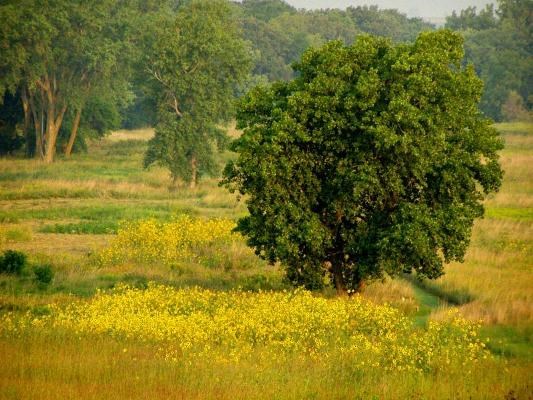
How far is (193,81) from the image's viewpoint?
2437 inches

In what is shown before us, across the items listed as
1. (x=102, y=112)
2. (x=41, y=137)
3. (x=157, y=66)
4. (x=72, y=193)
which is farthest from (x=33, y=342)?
(x=102, y=112)

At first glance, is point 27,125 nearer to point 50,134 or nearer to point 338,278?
point 50,134

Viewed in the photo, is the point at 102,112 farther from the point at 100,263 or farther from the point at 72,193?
the point at 100,263

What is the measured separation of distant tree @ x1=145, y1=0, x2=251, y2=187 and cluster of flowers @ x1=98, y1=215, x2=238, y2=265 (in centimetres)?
2193

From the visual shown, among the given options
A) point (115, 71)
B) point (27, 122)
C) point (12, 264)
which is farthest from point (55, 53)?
point (12, 264)

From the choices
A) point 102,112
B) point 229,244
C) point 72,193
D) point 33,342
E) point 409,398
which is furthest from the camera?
point 102,112

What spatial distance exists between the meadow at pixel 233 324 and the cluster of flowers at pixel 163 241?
0.26ft

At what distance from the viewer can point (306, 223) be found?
27031 mm

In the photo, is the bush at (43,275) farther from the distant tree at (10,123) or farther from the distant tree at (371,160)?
the distant tree at (10,123)

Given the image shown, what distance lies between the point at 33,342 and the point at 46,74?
55969 mm

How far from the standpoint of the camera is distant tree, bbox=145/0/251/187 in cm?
6156

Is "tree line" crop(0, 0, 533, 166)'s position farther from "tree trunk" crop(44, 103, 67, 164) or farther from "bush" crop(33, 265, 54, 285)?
"bush" crop(33, 265, 54, 285)

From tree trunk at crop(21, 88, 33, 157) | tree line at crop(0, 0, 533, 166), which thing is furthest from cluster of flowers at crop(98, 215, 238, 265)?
tree trunk at crop(21, 88, 33, 157)

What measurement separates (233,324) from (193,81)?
40.6m
